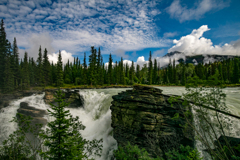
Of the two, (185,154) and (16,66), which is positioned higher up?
(16,66)

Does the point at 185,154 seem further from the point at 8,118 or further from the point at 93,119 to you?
the point at 8,118

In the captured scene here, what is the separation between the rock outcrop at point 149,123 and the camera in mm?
13627

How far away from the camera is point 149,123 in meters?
14.0

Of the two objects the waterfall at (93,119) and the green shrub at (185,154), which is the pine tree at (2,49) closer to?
the waterfall at (93,119)

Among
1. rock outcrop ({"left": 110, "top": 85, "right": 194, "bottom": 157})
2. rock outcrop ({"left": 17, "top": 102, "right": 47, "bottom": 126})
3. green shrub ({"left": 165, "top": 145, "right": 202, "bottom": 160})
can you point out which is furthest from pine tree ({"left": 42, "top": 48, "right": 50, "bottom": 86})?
green shrub ({"left": 165, "top": 145, "right": 202, "bottom": 160})

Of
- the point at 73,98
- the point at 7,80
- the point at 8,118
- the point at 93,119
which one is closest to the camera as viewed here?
the point at 93,119

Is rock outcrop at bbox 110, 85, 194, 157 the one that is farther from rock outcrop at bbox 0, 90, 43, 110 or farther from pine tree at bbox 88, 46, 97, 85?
rock outcrop at bbox 0, 90, 43, 110

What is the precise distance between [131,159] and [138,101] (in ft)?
21.3

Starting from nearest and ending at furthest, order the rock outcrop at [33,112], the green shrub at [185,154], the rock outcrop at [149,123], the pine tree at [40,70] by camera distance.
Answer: the green shrub at [185,154]
the rock outcrop at [149,123]
the rock outcrop at [33,112]
the pine tree at [40,70]

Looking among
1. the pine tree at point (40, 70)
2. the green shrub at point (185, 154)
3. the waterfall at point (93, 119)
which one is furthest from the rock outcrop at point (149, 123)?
the pine tree at point (40, 70)

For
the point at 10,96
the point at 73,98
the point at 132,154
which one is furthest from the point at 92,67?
the point at 132,154

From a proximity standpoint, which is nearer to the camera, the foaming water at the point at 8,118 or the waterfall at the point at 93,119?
the waterfall at the point at 93,119

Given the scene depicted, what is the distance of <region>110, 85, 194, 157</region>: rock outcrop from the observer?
13627mm

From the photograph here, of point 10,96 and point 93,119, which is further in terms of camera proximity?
point 10,96
